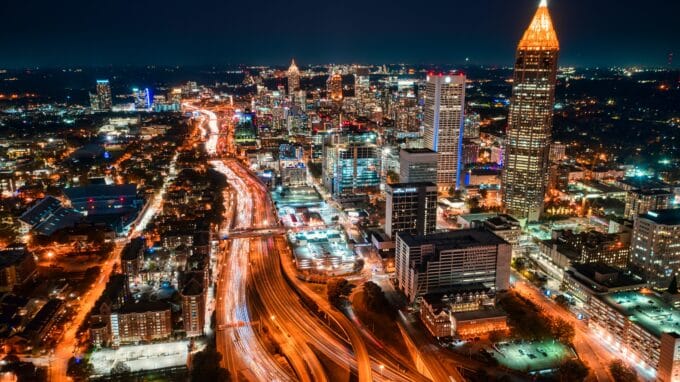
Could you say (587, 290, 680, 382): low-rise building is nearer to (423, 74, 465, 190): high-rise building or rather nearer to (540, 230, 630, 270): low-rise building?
(540, 230, 630, 270): low-rise building

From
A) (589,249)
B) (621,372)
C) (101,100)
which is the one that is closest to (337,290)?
(621,372)

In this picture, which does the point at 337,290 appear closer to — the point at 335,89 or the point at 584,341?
the point at 584,341

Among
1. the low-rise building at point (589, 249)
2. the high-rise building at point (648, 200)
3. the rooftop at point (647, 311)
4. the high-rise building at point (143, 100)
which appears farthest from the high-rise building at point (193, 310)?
the high-rise building at point (143, 100)

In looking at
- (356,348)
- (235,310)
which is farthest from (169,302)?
(356,348)

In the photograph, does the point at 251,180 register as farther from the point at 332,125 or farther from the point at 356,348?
the point at 356,348

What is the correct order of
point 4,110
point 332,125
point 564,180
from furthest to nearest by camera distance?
1. point 4,110
2. point 332,125
3. point 564,180
